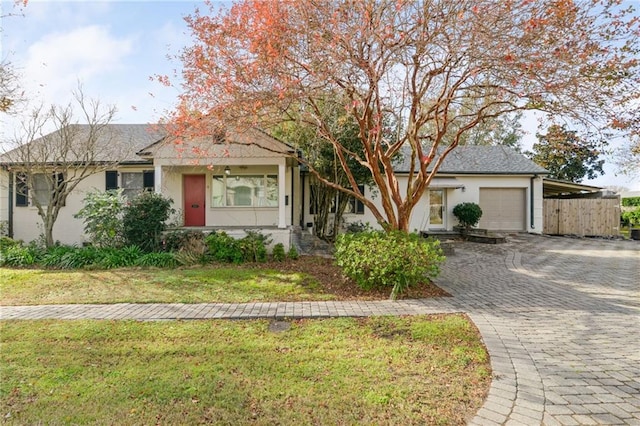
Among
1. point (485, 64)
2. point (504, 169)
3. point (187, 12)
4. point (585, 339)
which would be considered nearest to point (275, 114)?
point (187, 12)

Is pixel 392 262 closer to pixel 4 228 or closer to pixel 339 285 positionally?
pixel 339 285

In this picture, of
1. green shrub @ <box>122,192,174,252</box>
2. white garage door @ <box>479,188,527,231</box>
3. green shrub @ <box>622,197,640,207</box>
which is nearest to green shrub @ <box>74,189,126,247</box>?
green shrub @ <box>122,192,174,252</box>

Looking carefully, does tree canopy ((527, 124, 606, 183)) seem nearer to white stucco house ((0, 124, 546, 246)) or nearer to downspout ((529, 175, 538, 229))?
downspout ((529, 175, 538, 229))

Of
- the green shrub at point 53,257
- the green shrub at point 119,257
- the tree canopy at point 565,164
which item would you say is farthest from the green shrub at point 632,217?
the green shrub at point 53,257

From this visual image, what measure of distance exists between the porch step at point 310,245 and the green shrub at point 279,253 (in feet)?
4.00

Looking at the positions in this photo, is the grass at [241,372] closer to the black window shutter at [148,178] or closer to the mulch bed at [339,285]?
the mulch bed at [339,285]

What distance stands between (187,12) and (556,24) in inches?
308

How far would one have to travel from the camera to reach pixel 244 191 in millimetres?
14148

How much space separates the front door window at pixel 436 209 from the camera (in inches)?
704

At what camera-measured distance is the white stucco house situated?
39.8 feet

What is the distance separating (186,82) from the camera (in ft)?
28.0

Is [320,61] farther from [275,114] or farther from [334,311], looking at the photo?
[334,311]

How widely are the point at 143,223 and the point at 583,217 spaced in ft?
71.2

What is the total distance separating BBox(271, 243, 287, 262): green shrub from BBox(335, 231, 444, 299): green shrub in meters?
3.84
